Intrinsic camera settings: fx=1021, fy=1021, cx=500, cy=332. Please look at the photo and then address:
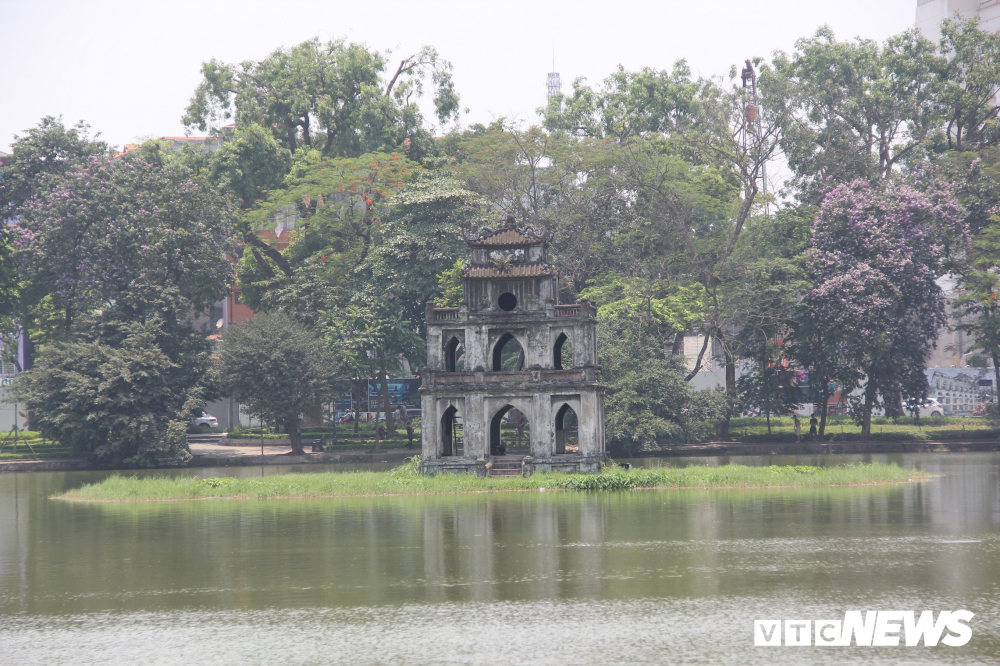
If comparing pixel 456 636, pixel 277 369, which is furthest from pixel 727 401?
pixel 456 636

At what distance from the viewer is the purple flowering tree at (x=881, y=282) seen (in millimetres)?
65312

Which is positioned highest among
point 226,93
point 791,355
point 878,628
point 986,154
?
point 226,93

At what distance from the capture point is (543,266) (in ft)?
166

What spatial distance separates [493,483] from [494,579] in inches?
807

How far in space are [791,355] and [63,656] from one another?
58102mm

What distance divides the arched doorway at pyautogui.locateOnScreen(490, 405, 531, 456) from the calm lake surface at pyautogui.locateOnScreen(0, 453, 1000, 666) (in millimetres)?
12327

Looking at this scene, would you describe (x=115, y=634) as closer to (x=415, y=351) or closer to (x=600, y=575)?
(x=600, y=575)

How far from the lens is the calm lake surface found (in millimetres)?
19969

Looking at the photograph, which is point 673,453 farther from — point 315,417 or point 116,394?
point 116,394

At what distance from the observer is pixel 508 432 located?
72.1 meters

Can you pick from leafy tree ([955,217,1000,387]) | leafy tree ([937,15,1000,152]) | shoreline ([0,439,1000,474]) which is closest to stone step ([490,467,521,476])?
shoreline ([0,439,1000,474])

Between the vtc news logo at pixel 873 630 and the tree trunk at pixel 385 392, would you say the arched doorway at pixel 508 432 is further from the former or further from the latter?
the vtc news logo at pixel 873 630

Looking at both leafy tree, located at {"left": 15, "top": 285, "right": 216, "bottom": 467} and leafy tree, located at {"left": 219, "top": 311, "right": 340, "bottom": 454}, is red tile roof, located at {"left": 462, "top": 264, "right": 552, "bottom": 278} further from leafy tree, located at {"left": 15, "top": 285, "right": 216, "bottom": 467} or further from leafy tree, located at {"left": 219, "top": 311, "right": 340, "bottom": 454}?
leafy tree, located at {"left": 15, "top": 285, "right": 216, "bottom": 467}

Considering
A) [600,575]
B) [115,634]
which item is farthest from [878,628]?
[115,634]
